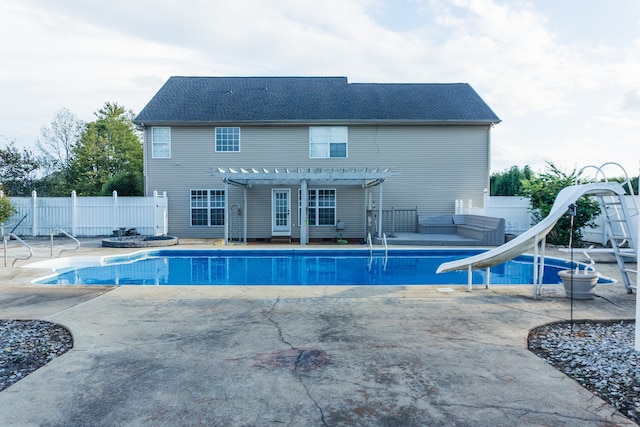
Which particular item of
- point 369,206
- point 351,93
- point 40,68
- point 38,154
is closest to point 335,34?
point 351,93

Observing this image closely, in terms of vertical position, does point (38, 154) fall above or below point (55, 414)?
above

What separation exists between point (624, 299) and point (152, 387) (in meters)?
6.82

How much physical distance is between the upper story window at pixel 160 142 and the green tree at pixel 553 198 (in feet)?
46.1

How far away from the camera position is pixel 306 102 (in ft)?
56.9

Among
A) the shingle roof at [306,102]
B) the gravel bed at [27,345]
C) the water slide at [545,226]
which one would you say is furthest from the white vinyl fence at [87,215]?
the water slide at [545,226]

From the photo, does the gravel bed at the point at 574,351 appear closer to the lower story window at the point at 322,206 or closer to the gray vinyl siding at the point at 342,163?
the gray vinyl siding at the point at 342,163

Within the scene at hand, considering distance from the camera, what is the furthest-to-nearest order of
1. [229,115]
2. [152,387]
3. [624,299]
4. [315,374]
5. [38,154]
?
[38,154] < [229,115] < [624,299] < [315,374] < [152,387]

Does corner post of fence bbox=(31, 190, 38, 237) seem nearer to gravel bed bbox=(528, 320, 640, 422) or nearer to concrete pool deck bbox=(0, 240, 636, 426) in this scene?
concrete pool deck bbox=(0, 240, 636, 426)

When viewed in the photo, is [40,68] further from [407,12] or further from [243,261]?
[407,12]

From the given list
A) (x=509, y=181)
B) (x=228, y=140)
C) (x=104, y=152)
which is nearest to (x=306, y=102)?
(x=228, y=140)

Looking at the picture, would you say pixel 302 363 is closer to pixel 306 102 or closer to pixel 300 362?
pixel 300 362

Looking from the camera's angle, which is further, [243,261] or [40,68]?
[40,68]

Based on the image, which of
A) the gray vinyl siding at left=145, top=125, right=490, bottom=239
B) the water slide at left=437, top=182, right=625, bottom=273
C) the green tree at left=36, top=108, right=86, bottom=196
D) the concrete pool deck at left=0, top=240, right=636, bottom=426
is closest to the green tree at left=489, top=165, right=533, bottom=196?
the gray vinyl siding at left=145, top=125, right=490, bottom=239

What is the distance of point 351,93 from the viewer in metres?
18.1
